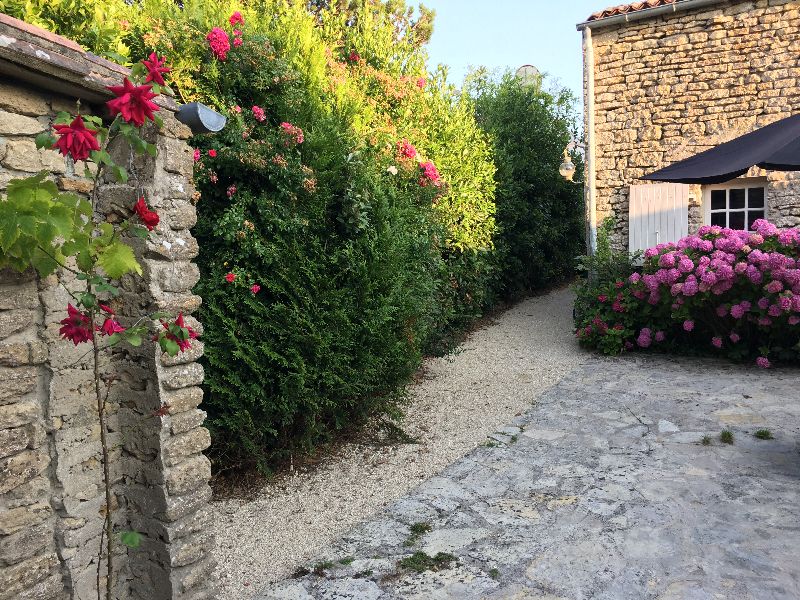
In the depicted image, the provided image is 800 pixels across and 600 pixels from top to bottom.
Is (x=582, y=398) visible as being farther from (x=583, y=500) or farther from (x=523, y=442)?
(x=583, y=500)

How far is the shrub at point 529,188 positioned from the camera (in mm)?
11047

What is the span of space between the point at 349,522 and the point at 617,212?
6950mm

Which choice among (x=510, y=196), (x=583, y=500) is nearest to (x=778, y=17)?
(x=510, y=196)

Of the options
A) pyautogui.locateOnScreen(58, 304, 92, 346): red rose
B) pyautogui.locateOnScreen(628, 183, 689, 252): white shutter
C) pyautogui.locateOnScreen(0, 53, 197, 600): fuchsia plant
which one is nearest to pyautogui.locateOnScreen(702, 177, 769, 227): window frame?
pyautogui.locateOnScreen(628, 183, 689, 252): white shutter

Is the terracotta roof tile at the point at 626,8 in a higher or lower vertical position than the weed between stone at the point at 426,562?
higher

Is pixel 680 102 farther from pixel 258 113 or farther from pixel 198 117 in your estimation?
pixel 198 117

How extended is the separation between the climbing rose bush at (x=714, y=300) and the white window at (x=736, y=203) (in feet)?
3.27

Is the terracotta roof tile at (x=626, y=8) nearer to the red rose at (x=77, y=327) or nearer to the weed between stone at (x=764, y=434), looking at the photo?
the weed between stone at (x=764, y=434)

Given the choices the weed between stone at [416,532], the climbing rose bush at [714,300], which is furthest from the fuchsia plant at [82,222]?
the climbing rose bush at [714,300]

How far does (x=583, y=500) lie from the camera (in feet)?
13.2

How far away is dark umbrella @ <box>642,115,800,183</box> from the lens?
457cm

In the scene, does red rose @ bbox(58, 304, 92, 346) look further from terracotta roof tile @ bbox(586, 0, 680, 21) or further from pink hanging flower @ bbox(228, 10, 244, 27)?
terracotta roof tile @ bbox(586, 0, 680, 21)

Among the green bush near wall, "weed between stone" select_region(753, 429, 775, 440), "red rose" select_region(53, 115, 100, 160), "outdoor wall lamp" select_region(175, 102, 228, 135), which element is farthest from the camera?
"weed between stone" select_region(753, 429, 775, 440)

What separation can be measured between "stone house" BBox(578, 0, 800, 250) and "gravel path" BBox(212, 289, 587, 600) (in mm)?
2456
